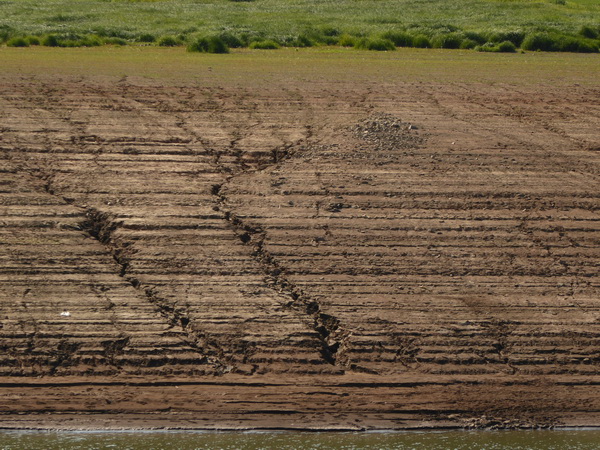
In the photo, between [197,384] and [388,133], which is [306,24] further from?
[197,384]

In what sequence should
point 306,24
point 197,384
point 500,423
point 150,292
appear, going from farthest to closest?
point 306,24
point 150,292
point 197,384
point 500,423

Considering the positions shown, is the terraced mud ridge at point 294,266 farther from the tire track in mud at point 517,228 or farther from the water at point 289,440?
the water at point 289,440

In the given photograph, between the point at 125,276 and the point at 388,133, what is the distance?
18.2 feet

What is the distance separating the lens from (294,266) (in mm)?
10984

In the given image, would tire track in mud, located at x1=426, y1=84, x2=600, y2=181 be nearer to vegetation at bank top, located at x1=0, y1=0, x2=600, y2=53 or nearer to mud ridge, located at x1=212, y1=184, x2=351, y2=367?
mud ridge, located at x1=212, y1=184, x2=351, y2=367

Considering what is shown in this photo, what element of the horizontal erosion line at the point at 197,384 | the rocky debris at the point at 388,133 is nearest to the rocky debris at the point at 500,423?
the horizontal erosion line at the point at 197,384

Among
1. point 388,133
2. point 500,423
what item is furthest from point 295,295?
point 388,133

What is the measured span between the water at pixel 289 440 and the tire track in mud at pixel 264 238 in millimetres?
1011

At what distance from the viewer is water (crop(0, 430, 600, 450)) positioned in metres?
8.55

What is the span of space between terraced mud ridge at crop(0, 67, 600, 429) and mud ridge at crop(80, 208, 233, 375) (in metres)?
0.03

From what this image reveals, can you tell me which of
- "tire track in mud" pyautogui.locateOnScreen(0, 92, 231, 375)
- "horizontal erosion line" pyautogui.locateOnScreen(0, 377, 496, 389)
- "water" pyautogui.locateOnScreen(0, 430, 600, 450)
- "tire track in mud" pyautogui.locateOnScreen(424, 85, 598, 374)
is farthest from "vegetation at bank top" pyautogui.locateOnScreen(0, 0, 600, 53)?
"water" pyautogui.locateOnScreen(0, 430, 600, 450)

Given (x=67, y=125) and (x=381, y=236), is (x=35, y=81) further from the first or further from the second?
(x=381, y=236)

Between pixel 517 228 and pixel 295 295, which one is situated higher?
pixel 517 228

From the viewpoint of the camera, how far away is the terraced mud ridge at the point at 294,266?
9180 millimetres
